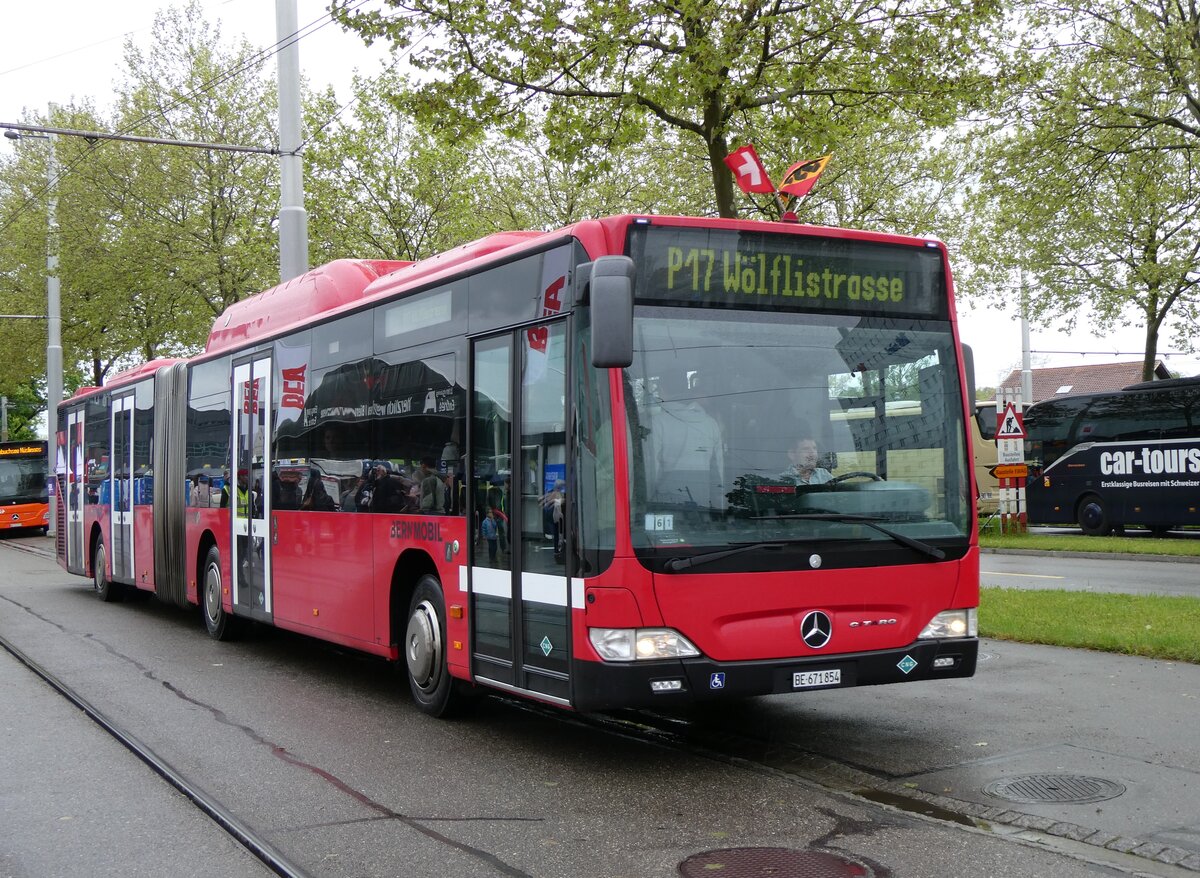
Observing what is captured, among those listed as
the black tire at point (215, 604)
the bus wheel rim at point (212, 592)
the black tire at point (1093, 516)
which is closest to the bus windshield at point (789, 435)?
the black tire at point (215, 604)

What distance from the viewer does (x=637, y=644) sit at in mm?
6559

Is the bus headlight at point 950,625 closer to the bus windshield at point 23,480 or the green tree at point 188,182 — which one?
the green tree at point 188,182

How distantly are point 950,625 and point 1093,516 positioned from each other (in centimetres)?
2285

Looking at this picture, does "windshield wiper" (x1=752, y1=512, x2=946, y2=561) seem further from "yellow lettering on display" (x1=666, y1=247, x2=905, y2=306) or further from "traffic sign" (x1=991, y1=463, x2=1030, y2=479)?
"traffic sign" (x1=991, y1=463, x2=1030, y2=479)

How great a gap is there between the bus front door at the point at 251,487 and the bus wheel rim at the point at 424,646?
3116 mm

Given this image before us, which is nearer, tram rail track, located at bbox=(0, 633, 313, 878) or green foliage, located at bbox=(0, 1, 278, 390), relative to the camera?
tram rail track, located at bbox=(0, 633, 313, 878)

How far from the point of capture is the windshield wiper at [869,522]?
6910 mm

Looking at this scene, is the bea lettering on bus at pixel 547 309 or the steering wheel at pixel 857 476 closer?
the steering wheel at pixel 857 476

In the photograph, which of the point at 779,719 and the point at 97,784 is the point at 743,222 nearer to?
the point at 779,719

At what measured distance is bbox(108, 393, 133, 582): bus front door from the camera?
16391 millimetres

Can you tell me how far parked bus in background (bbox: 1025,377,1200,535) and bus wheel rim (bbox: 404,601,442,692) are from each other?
21.8 meters

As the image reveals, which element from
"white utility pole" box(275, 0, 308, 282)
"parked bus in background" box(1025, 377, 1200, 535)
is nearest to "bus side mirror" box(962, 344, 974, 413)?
"white utility pole" box(275, 0, 308, 282)

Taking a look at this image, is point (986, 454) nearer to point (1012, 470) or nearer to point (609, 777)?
point (1012, 470)

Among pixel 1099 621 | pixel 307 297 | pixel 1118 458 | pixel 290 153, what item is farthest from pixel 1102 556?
pixel 307 297
